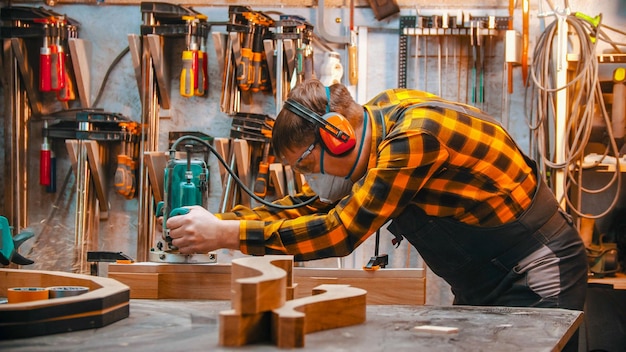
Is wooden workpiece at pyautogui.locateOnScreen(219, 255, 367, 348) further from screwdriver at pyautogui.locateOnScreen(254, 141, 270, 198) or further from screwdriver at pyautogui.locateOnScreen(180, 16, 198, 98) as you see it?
screwdriver at pyautogui.locateOnScreen(180, 16, 198, 98)

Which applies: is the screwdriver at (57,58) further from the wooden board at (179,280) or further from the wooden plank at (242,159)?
the wooden board at (179,280)

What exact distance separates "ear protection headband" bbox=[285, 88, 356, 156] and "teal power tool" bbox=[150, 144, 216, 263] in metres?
0.51

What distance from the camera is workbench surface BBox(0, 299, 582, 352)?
1562 millimetres

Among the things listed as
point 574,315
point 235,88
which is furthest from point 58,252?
point 574,315

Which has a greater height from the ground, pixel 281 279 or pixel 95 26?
pixel 95 26

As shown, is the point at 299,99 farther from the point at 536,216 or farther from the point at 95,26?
the point at 95,26

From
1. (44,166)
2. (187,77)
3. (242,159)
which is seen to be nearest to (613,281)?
(242,159)

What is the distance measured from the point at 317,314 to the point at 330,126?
83cm

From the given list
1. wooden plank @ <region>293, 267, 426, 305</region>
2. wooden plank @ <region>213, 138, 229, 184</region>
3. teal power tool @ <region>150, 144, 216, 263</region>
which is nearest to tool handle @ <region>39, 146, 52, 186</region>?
wooden plank @ <region>213, 138, 229, 184</region>

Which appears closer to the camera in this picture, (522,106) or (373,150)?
(373,150)

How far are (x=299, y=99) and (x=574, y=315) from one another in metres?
0.98

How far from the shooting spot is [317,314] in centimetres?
172

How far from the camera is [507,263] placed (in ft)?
8.28

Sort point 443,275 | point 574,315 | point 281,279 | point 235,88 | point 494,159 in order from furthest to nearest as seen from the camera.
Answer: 1. point 235,88
2. point 443,275
3. point 494,159
4. point 574,315
5. point 281,279
